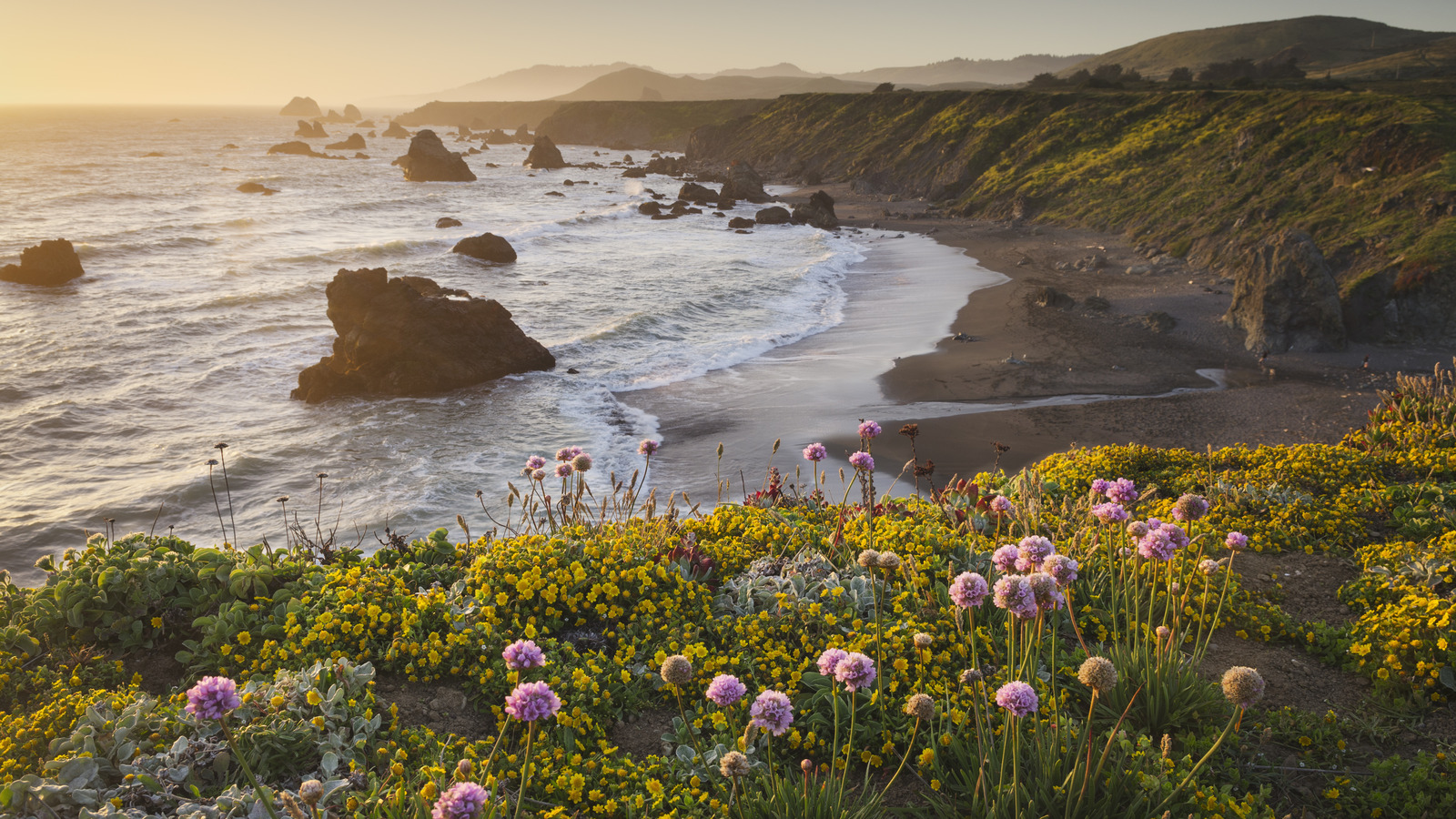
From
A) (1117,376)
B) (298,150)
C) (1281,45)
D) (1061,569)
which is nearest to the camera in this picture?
(1061,569)

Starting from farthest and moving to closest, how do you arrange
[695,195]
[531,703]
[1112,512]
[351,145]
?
[351,145]
[695,195]
[1112,512]
[531,703]

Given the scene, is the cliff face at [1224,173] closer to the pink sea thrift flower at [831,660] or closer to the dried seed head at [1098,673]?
the dried seed head at [1098,673]

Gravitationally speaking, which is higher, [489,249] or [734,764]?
[489,249]

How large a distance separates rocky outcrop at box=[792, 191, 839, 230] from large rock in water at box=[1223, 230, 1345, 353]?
2571 cm

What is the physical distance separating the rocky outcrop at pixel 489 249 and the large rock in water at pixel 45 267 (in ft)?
42.3

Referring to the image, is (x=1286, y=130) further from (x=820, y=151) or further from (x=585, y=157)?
Answer: (x=585, y=157)

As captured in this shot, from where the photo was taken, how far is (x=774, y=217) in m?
43.6

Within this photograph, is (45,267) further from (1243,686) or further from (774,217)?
(1243,686)

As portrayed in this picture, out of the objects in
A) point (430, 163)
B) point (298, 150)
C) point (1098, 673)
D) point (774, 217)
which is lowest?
point (1098, 673)

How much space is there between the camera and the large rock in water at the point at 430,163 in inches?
2569

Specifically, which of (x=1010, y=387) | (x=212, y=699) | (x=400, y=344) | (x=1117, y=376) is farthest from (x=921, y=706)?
(x=400, y=344)

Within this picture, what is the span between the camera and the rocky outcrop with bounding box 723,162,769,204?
176 feet

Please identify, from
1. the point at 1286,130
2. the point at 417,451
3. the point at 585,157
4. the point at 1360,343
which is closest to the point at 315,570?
the point at 417,451

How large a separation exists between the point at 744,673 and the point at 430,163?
2782 inches
